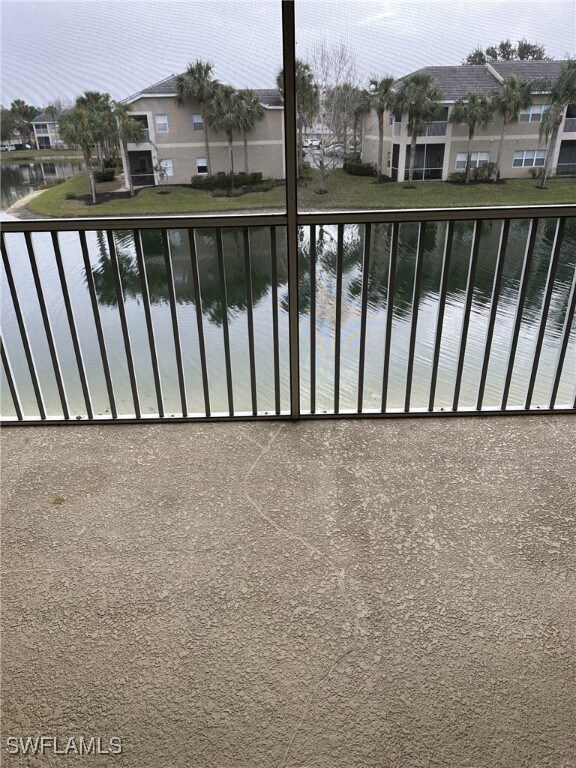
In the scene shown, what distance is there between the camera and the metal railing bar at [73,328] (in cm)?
257

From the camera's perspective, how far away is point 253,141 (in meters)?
2.29

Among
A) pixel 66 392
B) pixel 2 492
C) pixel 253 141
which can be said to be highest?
pixel 253 141

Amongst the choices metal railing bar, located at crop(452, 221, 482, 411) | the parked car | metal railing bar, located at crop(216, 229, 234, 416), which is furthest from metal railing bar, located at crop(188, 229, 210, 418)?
metal railing bar, located at crop(452, 221, 482, 411)

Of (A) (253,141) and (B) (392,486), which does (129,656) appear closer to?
(B) (392,486)

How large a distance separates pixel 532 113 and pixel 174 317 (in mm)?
1854

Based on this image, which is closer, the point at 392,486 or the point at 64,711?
the point at 64,711

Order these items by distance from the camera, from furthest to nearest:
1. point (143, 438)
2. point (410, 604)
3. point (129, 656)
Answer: point (143, 438) → point (410, 604) → point (129, 656)

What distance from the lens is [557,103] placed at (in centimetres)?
224

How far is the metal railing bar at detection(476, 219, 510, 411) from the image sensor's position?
8.28 feet

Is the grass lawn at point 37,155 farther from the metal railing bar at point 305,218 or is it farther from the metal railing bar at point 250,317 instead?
the metal railing bar at point 250,317

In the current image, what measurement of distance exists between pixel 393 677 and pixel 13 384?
2.32m

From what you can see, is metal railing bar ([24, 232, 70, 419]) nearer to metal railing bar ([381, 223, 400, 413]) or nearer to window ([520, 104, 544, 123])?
metal railing bar ([381, 223, 400, 413])

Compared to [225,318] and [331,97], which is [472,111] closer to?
[331,97]

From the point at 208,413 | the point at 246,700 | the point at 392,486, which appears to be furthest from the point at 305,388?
the point at 246,700
